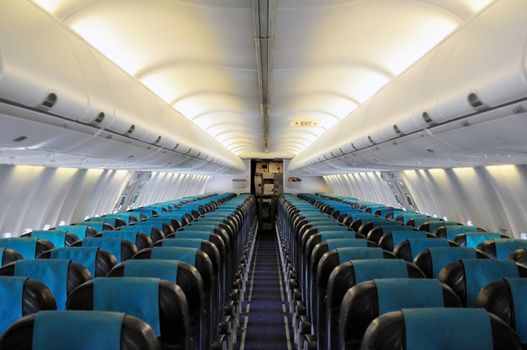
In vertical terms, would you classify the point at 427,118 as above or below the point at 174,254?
above

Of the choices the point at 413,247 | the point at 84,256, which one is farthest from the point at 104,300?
the point at 413,247

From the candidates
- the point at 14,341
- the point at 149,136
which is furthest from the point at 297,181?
the point at 14,341

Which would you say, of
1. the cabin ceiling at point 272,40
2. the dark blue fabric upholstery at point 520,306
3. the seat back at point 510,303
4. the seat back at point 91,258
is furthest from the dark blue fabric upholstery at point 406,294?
the seat back at point 91,258

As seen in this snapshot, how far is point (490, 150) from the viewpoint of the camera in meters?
5.01

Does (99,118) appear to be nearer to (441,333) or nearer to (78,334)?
(78,334)

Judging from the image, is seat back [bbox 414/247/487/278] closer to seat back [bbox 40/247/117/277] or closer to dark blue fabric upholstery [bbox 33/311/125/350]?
seat back [bbox 40/247/117/277]

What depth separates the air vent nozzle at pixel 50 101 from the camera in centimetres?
333

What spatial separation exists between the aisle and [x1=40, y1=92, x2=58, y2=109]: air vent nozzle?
4.53 meters

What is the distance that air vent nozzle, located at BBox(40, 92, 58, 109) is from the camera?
3331mm

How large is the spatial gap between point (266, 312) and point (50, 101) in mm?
6141

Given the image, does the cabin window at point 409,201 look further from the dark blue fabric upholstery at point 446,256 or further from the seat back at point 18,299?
the seat back at point 18,299

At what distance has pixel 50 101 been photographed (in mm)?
3400

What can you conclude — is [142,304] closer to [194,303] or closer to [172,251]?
[194,303]

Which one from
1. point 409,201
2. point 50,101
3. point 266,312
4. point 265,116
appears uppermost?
point 265,116
